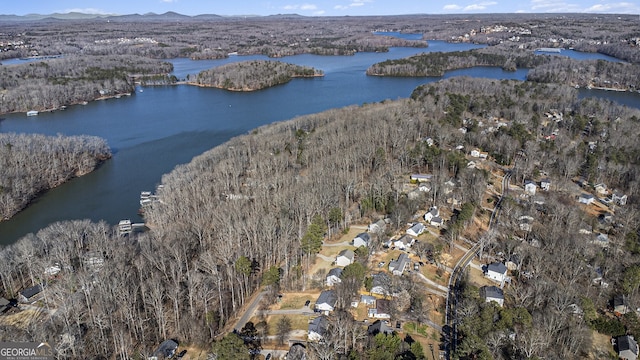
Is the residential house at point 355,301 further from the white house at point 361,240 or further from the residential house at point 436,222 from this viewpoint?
the residential house at point 436,222

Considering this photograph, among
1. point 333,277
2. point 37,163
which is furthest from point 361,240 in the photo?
point 37,163

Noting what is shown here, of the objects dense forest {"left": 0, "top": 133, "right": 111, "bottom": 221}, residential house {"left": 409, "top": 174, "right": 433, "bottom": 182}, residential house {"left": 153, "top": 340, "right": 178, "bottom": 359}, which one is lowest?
residential house {"left": 153, "top": 340, "right": 178, "bottom": 359}

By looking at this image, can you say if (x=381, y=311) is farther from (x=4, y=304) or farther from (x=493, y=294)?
(x=4, y=304)

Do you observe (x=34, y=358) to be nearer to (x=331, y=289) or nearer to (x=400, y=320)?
(x=331, y=289)

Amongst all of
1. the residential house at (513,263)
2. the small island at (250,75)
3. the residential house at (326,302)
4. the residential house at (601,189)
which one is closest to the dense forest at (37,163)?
the residential house at (326,302)

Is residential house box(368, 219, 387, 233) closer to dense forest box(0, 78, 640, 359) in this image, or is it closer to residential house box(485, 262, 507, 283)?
dense forest box(0, 78, 640, 359)

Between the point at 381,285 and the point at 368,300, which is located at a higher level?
the point at 381,285

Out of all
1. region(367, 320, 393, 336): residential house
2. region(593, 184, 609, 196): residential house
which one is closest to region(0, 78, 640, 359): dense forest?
region(593, 184, 609, 196): residential house
